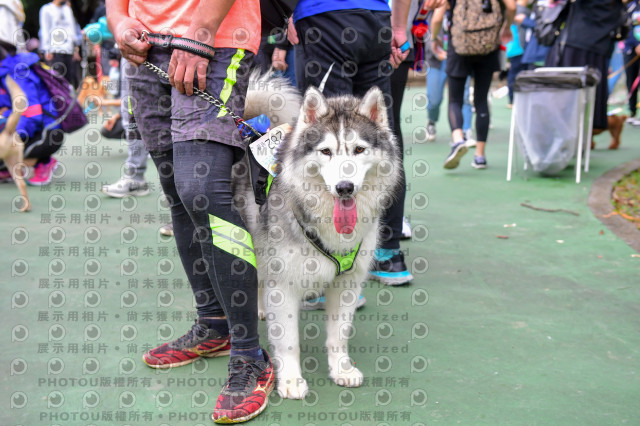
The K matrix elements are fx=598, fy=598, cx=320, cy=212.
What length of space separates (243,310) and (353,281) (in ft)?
1.84

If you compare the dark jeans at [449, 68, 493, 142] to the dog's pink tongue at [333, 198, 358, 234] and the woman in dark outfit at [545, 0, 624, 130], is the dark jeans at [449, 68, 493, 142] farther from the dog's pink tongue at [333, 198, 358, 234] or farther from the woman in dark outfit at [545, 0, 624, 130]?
the dog's pink tongue at [333, 198, 358, 234]

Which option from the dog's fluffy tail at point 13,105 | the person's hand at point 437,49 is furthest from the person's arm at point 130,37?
the person's hand at point 437,49

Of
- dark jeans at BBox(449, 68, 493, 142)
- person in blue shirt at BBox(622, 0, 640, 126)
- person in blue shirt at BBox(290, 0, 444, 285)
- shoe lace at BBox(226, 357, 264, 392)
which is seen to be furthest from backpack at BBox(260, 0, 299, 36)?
person in blue shirt at BBox(622, 0, 640, 126)

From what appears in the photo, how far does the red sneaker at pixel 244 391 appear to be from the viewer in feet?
7.45

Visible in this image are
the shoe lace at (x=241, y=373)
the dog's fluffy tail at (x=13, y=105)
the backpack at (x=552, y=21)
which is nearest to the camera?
the shoe lace at (x=241, y=373)

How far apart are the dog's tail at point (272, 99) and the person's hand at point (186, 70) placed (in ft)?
2.01

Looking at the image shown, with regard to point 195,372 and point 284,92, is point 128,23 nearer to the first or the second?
point 284,92

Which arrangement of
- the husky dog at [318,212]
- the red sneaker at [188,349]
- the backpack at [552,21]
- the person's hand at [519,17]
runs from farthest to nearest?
1. the person's hand at [519,17]
2. the backpack at [552,21]
3. the red sneaker at [188,349]
4. the husky dog at [318,212]

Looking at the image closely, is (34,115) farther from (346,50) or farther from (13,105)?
(346,50)

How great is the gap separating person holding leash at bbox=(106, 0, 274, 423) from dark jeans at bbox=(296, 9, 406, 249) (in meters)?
0.74

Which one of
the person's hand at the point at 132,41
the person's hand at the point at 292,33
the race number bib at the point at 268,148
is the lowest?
the race number bib at the point at 268,148

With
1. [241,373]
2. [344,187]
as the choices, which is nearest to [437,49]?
[344,187]

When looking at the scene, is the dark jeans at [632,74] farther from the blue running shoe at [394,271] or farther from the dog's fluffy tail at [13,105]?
the dog's fluffy tail at [13,105]

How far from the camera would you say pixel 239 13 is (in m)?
2.30
